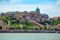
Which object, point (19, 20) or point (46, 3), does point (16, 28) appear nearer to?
point (19, 20)

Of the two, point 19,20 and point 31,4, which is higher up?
point 31,4

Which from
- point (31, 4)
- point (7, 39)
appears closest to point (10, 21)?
point (7, 39)

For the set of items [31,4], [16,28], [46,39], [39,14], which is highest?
[31,4]

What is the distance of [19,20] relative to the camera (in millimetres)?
2158

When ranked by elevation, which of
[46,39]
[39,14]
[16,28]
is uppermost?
[39,14]

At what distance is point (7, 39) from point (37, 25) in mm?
496

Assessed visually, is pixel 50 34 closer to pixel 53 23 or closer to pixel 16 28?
pixel 53 23

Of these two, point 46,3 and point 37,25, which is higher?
point 46,3

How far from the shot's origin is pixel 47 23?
214 cm

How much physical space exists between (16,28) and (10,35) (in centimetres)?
14

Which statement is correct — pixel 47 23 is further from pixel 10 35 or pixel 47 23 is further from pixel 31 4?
pixel 10 35

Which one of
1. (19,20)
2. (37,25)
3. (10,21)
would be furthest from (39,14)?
(10,21)

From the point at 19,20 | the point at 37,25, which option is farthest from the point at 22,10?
the point at 37,25

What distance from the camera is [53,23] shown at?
7.04 feet
